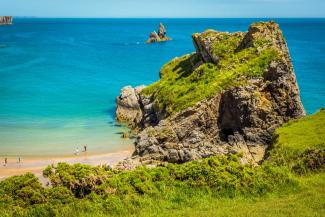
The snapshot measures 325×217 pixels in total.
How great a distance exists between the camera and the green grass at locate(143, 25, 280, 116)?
43.2m

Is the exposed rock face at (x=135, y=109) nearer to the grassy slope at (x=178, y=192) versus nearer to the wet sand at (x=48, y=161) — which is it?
the wet sand at (x=48, y=161)

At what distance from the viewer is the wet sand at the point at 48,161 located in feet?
139

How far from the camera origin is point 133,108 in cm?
5978

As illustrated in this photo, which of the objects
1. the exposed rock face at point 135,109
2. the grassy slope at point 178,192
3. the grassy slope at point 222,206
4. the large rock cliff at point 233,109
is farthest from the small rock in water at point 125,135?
the grassy slope at point 222,206

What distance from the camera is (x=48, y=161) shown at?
45281 mm

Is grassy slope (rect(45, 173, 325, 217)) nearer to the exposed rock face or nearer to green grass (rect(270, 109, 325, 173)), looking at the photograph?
green grass (rect(270, 109, 325, 173))

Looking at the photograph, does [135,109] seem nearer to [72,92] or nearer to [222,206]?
[72,92]

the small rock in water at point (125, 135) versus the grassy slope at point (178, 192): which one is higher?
the small rock in water at point (125, 135)

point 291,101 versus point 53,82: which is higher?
point 53,82

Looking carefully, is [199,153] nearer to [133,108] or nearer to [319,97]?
[133,108]

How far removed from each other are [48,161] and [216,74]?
2096cm

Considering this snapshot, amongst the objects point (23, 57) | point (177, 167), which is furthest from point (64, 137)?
point (23, 57)

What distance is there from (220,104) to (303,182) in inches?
810

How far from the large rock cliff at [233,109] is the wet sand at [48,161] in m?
4.41
